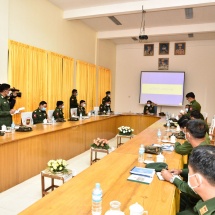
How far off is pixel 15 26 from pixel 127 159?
4.40 metres

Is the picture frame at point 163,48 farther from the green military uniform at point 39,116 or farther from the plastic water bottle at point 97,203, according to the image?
the plastic water bottle at point 97,203

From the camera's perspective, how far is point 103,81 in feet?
32.4

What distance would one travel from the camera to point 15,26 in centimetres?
536

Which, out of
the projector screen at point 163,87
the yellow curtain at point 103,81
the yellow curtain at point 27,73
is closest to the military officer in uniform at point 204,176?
the yellow curtain at point 27,73

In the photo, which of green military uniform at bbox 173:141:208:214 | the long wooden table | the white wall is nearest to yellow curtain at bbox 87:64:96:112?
the white wall

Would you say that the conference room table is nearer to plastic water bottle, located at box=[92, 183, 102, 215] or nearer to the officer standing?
plastic water bottle, located at box=[92, 183, 102, 215]

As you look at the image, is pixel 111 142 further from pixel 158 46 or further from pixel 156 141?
pixel 158 46

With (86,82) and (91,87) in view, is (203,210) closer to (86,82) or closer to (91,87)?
(86,82)

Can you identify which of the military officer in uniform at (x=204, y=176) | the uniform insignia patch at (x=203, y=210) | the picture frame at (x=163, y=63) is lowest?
the uniform insignia patch at (x=203, y=210)

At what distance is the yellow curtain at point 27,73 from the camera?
5.31 m

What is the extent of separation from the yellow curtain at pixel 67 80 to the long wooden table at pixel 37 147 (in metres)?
1.64

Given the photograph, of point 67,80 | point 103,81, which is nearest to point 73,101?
point 67,80

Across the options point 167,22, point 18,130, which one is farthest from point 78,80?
point 18,130

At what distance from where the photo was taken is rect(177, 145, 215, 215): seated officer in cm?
113
